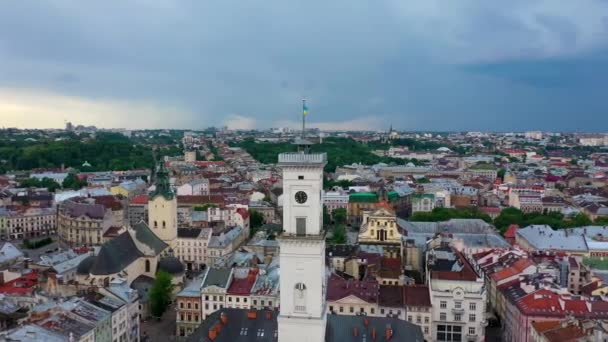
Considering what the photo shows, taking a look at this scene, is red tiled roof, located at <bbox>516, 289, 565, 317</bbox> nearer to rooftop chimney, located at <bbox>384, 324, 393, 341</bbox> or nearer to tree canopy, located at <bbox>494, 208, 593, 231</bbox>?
rooftop chimney, located at <bbox>384, 324, 393, 341</bbox>

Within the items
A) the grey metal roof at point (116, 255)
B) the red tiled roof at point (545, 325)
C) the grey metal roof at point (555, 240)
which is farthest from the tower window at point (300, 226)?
the grey metal roof at point (555, 240)

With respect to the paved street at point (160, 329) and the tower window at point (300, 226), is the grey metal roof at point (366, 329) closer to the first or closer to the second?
the tower window at point (300, 226)

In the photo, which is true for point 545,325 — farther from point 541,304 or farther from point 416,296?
point 416,296

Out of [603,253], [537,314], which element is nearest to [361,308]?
[537,314]

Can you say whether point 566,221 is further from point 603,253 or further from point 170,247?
point 170,247

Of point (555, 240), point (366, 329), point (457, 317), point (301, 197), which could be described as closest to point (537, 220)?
point (555, 240)

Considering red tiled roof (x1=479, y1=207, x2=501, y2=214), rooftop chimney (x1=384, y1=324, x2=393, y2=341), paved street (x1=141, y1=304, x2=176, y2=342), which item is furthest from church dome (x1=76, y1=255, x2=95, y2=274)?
red tiled roof (x1=479, y1=207, x2=501, y2=214)
